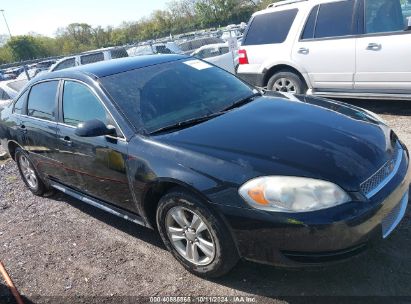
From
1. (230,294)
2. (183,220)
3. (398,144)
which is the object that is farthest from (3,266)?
(398,144)

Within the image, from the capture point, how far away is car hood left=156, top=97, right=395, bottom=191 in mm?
2641

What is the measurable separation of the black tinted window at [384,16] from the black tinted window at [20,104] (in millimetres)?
4916

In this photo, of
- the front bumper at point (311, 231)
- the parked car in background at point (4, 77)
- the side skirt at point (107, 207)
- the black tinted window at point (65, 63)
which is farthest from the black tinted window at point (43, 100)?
the parked car in background at point (4, 77)

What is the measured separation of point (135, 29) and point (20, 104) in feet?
286

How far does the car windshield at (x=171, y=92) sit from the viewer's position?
3416 mm

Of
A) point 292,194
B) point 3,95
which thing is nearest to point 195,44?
point 3,95

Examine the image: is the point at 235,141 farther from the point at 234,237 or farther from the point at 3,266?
the point at 3,266

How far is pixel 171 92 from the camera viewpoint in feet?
12.1

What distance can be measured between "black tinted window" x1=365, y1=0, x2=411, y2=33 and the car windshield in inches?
119

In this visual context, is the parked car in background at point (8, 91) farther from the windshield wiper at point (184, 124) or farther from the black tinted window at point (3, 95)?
the windshield wiper at point (184, 124)

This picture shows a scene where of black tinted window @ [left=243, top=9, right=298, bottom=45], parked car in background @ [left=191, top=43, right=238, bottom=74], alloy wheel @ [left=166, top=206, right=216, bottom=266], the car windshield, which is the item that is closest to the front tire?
alloy wheel @ [left=166, top=206, right=216, bottom=266]

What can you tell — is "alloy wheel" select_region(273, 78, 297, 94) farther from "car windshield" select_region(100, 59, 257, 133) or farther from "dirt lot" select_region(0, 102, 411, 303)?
"dirt lot" select_region(0, 102, 411, 303)

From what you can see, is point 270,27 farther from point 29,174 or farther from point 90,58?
point 90,58

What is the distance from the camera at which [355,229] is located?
98.4 inches
